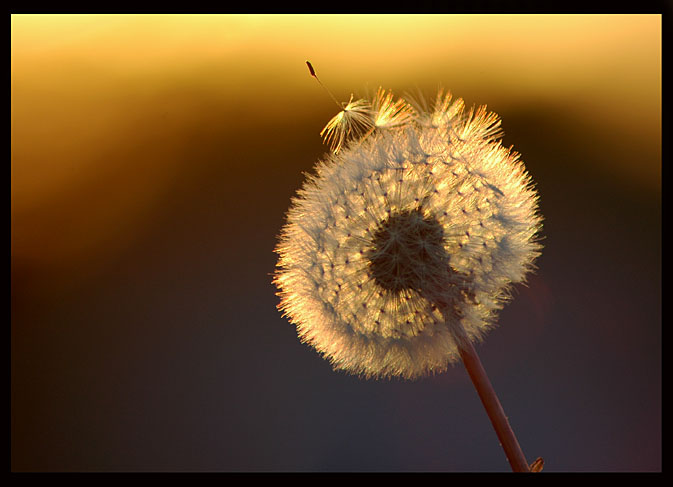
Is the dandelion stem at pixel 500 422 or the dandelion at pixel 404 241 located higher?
the dandelion at pixel 404 241

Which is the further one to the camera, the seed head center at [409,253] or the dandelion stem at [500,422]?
the seed head center at [409,253]

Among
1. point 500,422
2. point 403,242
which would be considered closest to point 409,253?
point 403,242

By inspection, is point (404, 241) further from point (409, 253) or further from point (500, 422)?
point (500, 422)

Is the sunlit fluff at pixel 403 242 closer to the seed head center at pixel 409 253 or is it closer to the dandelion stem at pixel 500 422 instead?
the seed head center at pixel 409 253

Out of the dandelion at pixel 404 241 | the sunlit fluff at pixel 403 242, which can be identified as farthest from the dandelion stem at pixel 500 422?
the sunlit fluff at pixel 403 242

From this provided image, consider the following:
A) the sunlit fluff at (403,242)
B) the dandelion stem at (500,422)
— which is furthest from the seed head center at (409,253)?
the dandelion stem at (500,422)

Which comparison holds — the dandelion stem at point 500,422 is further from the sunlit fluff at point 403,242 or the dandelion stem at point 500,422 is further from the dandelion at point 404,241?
the sunlit fluff at point 403,242

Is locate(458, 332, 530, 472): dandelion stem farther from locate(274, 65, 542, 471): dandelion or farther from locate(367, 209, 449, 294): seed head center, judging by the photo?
locate(367, 209, 449, 294): seed head center

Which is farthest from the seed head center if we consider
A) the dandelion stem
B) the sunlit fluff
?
the dandelion stem
